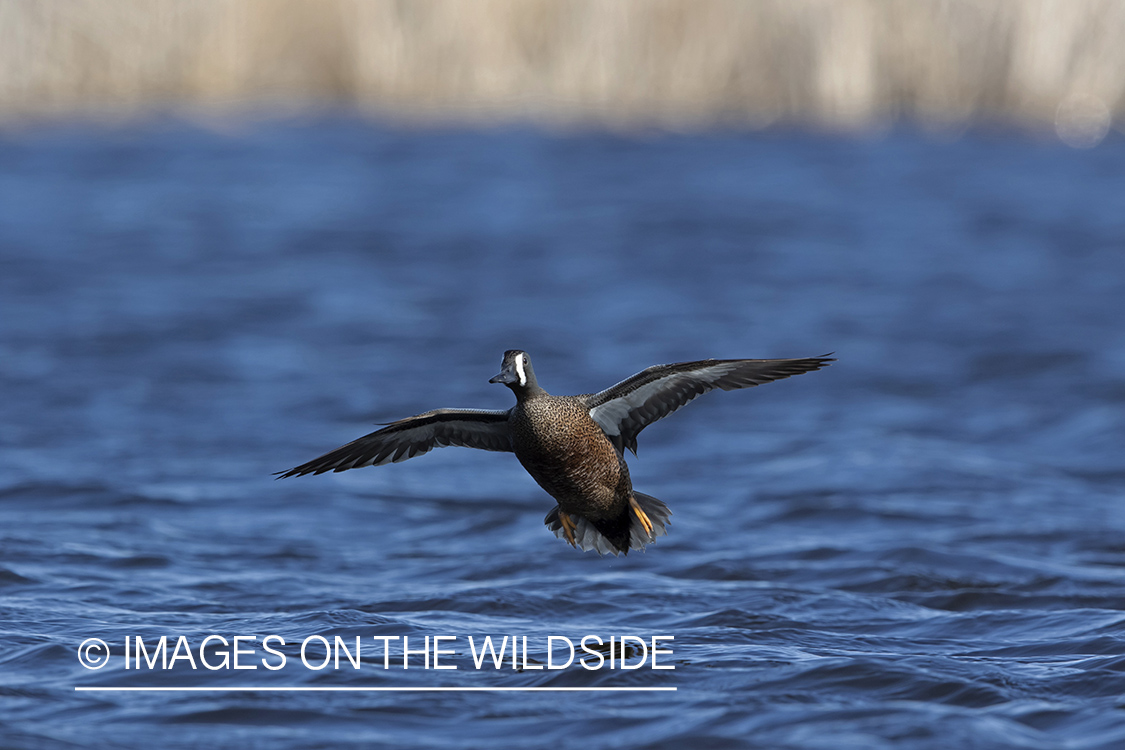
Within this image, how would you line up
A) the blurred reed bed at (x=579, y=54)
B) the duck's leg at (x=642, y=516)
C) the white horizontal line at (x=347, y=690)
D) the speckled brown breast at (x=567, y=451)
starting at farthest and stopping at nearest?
the blurred reed bed at (x=579, y=54), the duck's leg at (x=642, y=516), the speckled brown breast at (x=567, y=451), the white horizontal line at (x=347, y=690)

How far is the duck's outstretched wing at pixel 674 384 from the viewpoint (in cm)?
523

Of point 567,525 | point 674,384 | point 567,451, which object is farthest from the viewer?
point 567,525

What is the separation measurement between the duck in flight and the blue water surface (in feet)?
→ 1.56

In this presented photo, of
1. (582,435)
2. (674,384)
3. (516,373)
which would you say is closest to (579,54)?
(674,384)

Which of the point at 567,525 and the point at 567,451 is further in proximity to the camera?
the point at 567,525

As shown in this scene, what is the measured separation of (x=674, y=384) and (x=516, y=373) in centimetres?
76

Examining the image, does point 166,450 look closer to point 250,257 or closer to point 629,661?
point 629,661

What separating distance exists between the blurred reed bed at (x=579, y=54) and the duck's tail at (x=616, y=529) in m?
11.7

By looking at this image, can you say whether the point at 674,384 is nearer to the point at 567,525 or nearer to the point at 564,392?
the point at 567,525

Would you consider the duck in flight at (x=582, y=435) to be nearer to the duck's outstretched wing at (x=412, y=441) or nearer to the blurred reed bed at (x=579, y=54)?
the duck's outstretched wing at (x=412, y=441)

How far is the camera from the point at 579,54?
1705cm

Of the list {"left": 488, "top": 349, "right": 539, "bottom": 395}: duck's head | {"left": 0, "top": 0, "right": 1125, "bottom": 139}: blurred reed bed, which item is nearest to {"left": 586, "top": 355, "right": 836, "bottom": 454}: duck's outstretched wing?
{"left": 488, "top": 349, "right": 539, "bottom": 395}: duck's head

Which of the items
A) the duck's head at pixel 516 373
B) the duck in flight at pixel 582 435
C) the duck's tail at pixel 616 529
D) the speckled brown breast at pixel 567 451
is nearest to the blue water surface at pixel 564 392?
the duck's tail at pixel 616 529

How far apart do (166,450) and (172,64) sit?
902 cm
